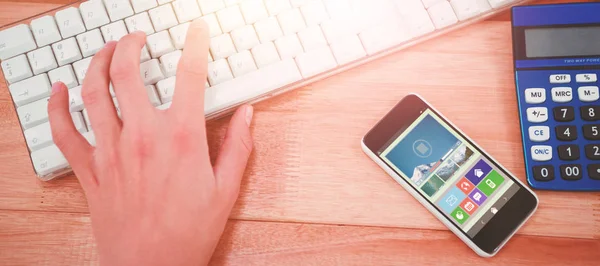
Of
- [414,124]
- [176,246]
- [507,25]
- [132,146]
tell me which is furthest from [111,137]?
[507,25]

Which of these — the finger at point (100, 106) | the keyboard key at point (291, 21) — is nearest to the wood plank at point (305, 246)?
the finger at point (100, 106)

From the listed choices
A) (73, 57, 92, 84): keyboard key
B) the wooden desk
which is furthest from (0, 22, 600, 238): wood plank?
(73, 57, 92, 84): keyboard key

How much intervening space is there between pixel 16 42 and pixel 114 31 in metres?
0.10

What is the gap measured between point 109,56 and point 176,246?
0.67 feet

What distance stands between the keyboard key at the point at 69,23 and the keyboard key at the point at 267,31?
0.19 metres

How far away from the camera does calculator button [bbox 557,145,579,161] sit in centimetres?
55

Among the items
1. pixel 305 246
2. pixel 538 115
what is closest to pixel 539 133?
pixel 538 115

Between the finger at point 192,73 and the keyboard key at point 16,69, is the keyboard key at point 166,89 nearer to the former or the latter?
the finger at point 192,73

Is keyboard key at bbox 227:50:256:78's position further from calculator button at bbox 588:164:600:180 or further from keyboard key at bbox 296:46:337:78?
calculator button at bbox 588:164:600:180

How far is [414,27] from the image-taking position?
576 millimetres

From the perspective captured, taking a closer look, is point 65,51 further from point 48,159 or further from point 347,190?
point 347,190

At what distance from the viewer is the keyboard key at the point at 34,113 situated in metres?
0.56

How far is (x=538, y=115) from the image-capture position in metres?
0.56

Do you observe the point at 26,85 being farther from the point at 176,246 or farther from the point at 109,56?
the point at 176,246
